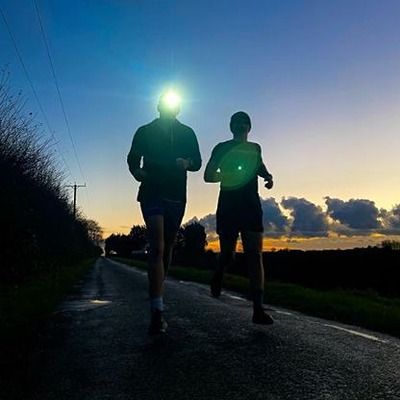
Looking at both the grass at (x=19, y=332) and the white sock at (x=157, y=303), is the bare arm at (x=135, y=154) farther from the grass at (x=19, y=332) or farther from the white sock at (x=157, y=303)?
the grass at (x=19, y=332)

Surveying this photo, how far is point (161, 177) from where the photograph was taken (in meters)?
5.21

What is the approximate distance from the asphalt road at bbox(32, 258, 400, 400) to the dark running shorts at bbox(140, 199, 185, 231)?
3.37 ft

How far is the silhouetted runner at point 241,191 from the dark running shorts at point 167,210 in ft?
2.54

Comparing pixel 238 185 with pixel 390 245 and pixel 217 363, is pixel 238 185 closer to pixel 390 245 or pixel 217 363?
pixel 217 363

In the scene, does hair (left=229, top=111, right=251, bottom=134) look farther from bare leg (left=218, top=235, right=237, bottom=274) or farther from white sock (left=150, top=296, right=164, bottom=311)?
white sock (left=150, top=296, right=164, bottom=311)

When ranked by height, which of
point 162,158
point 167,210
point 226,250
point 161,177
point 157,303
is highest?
point 162,158

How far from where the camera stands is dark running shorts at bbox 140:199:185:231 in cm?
511

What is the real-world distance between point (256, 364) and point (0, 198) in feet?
36.5

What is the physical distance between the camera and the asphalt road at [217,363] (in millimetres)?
3250

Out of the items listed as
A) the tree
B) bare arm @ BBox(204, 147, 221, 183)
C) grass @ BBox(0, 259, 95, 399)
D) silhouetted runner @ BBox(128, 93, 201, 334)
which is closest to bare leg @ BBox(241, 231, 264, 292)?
bare arm @ BBox(204, 147, 221, 183)

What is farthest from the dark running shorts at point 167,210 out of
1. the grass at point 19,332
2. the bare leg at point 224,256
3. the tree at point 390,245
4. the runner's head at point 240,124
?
the tree at point 390,245

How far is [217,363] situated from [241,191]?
2402 millimetres

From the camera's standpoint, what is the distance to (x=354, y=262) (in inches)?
851

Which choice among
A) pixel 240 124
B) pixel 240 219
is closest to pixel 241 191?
pixel 240 219
